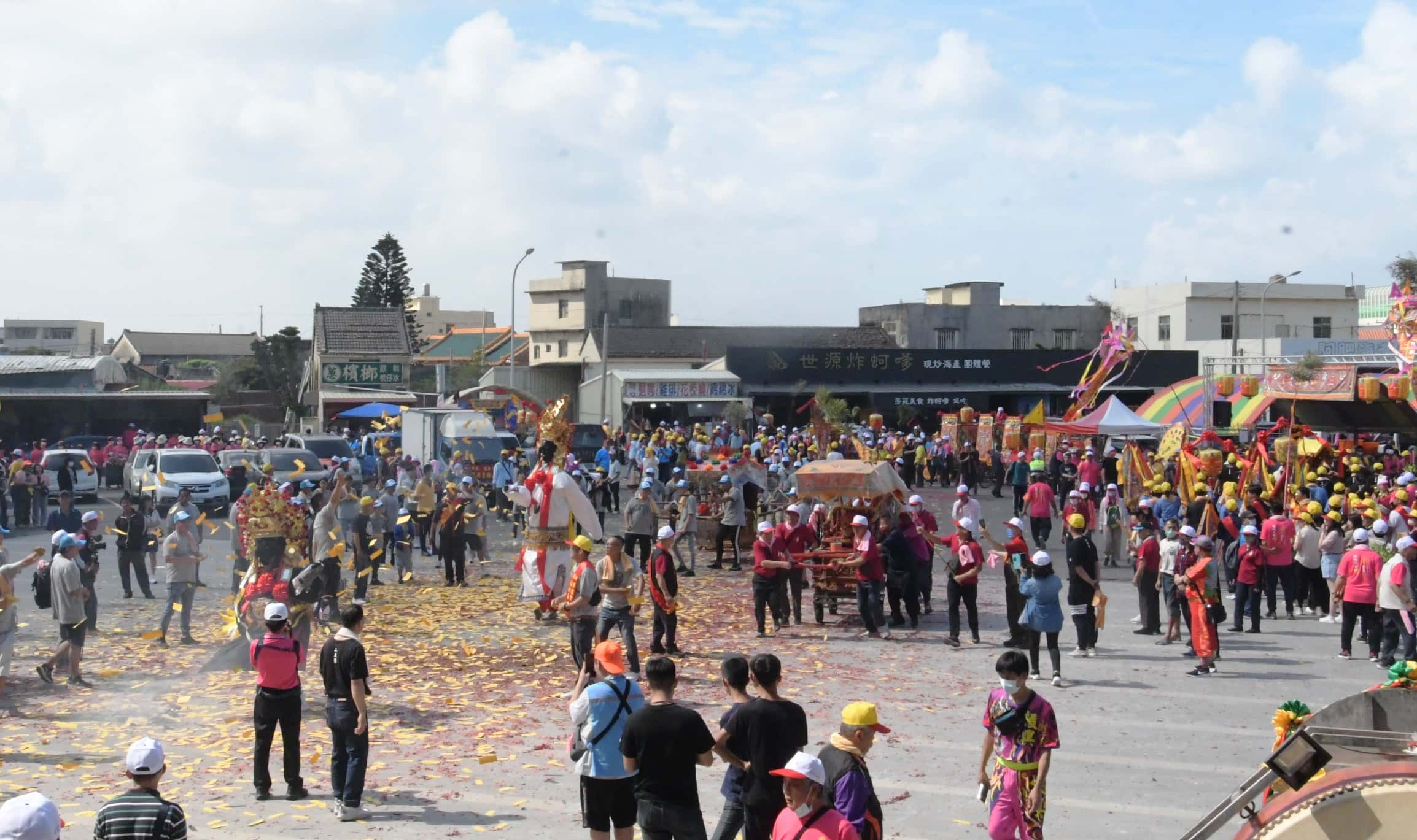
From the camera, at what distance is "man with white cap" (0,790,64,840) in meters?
4.78

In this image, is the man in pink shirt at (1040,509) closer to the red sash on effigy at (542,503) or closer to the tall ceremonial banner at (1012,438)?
the red sash on effigy at (542,503)

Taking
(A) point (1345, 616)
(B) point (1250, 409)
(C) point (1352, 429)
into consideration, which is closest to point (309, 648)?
(A) point (1345, 616)

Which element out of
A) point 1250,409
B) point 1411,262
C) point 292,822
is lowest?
point 292,822

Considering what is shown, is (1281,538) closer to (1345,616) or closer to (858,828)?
(1345,616)

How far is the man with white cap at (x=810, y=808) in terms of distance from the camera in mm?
5340

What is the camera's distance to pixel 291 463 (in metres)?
31.4

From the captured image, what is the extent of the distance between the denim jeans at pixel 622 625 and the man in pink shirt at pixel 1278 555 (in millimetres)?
8363

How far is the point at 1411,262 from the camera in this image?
4100cm

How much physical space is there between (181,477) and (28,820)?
86.5 ft

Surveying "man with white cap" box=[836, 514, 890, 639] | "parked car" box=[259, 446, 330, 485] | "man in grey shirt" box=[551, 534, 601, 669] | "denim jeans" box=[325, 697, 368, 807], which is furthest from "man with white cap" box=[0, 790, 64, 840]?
"parked car" box=[259, 446, 330, 485]

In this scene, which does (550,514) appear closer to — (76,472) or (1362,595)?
(1362,595)

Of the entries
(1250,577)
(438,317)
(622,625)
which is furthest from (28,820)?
(438,317)

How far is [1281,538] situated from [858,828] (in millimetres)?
12415

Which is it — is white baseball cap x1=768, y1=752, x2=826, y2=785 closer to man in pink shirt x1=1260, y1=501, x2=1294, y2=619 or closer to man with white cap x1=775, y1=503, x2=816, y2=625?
man with white cap x1=775, y1=503, x2=816, y2=625
